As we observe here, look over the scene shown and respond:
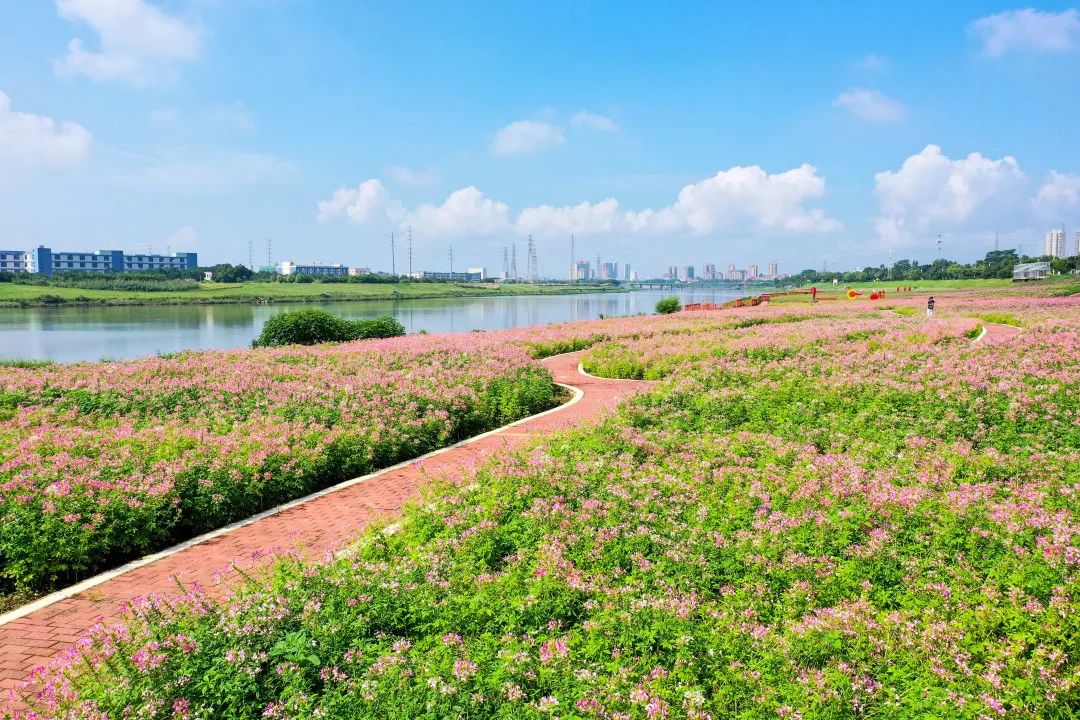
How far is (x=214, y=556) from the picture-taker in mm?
6926

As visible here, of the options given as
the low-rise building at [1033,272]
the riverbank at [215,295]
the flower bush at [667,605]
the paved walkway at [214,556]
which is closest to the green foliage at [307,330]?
the paved walkway at [214,556]

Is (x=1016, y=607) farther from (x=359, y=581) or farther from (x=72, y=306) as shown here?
(x=72, y=306)

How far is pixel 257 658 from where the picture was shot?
437 cm

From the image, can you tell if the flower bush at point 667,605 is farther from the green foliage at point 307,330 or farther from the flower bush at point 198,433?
the green foliage at point 307,330

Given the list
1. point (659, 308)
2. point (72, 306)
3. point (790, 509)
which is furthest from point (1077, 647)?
point (72, 306)

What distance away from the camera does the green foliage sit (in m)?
25.0

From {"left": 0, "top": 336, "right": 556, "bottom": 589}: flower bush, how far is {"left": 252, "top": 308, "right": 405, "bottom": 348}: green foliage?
283 inches

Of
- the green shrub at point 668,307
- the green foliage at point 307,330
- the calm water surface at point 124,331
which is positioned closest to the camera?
the green foliage at point 307,330

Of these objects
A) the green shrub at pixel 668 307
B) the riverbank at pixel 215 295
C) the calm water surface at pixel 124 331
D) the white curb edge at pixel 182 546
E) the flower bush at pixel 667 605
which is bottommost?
the white curb edge at pixel 182 546

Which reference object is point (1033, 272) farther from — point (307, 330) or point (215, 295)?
point (215, 295)

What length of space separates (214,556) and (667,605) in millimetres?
5010

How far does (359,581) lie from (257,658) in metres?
1.06

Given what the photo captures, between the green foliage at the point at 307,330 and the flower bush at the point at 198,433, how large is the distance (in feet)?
23.6

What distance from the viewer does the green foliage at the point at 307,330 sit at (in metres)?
25.0
